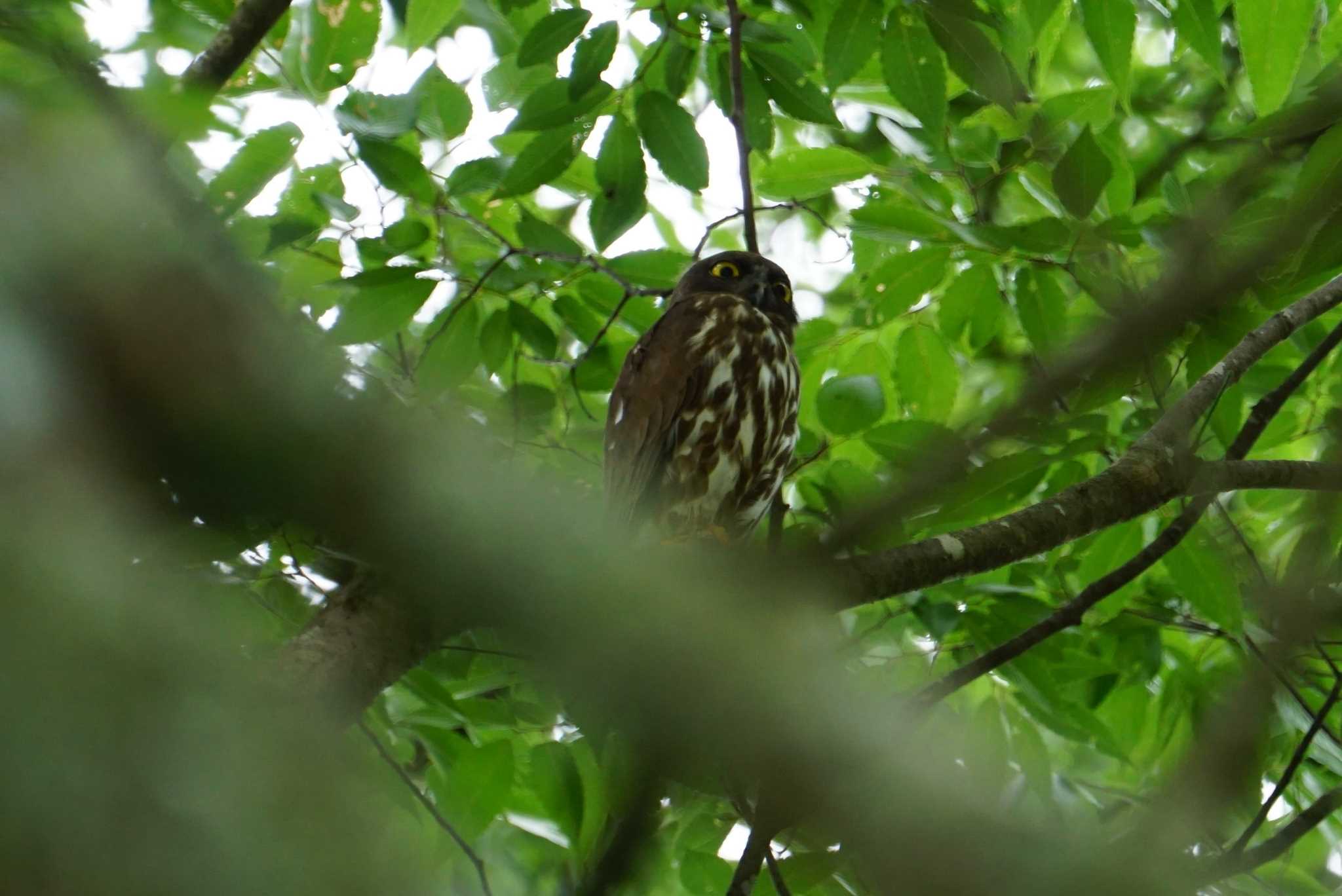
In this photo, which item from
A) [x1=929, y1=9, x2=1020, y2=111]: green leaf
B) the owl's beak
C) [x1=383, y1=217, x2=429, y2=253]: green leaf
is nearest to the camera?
[x1=929, y1=9, x2=1020, y2=111]: green leaf

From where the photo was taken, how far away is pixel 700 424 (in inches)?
202

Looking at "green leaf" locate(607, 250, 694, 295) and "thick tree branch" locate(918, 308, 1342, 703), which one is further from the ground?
"green leaf" locate(607, 250, 694, 295)

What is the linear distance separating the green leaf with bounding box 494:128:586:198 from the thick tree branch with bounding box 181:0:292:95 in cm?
81

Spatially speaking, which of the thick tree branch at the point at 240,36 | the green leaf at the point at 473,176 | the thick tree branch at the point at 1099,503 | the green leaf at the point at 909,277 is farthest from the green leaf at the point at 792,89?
the thick tree branch at the point at 240,36

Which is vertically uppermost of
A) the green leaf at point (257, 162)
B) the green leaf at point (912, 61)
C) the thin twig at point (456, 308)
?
the green leaf at point (912, 61)

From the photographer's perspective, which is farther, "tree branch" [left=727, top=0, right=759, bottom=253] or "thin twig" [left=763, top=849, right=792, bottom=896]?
"tree branch" [left=727, top=0, right=759, bottom=253]

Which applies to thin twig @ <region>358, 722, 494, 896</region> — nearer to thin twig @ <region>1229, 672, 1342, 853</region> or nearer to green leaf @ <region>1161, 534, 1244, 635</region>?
thin twig @ <region>1229, 672, 1342, 853</region>

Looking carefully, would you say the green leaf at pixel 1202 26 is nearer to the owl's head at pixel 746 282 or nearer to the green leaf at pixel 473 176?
the green leaf at pixel 473 176

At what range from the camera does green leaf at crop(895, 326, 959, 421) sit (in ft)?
12.5

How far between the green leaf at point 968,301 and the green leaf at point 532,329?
1.28 metres

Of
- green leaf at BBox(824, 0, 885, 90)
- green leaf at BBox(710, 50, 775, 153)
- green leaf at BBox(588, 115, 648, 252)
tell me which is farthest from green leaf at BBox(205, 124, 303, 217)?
green leaf at BBox(824, 0, 885, 90)

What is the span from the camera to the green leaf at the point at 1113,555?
3629 millimetres

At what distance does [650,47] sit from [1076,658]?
2.34m

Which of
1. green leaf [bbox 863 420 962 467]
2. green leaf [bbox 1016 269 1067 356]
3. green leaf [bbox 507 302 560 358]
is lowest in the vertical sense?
green leaf [bbox 863 420 962 467]
